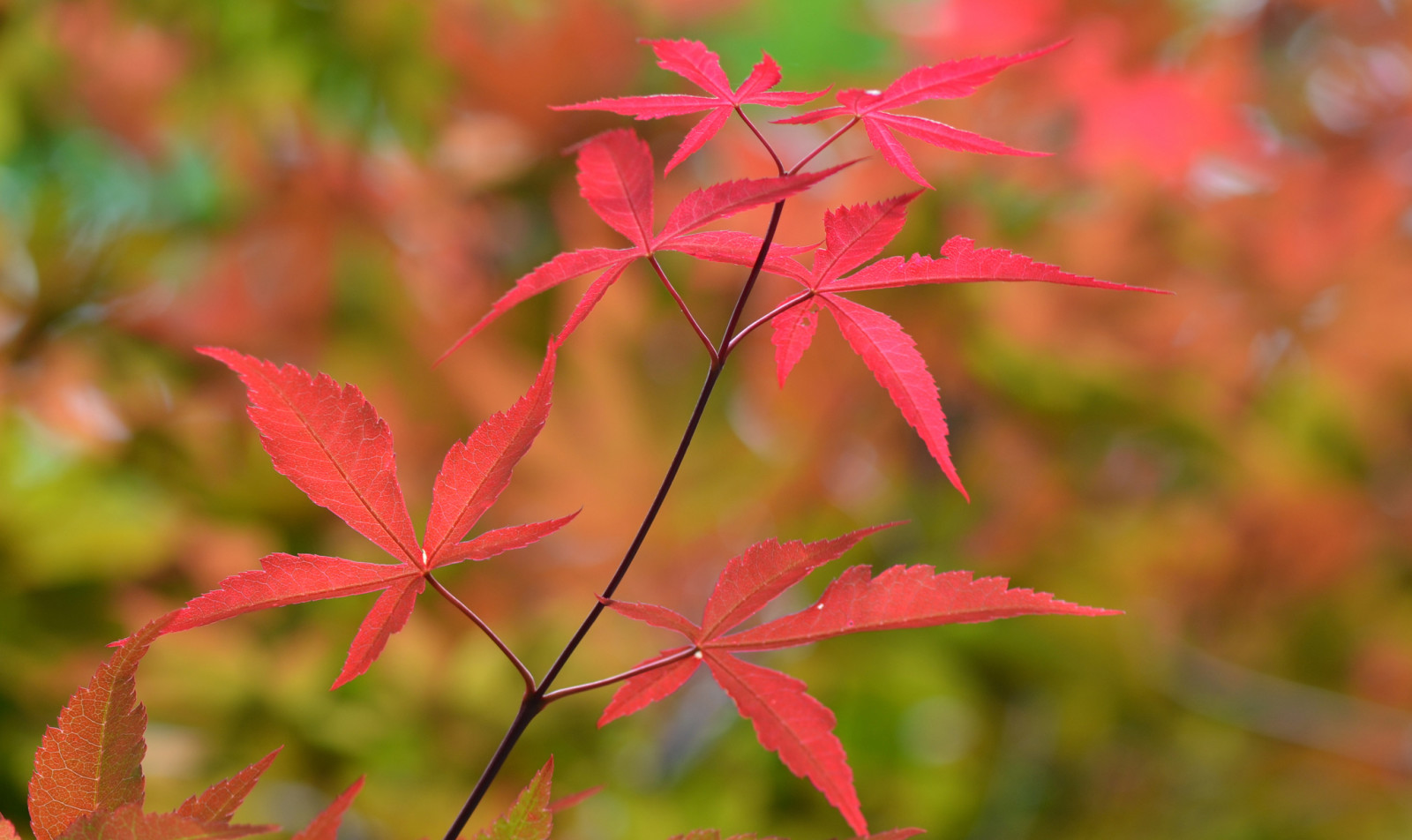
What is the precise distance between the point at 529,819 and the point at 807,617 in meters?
0.08

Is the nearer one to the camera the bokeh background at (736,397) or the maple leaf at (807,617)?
the maple leaf at (807,617)

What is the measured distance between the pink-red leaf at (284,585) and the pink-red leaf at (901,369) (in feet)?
0.41

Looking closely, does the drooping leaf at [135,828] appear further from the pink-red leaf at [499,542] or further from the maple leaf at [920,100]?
the maple leaf at [920,100]

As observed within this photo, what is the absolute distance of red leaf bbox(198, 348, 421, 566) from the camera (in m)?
0.22

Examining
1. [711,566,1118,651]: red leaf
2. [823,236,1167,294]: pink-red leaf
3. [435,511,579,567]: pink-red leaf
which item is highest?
[823,236,1167,294]: pink-red leaf

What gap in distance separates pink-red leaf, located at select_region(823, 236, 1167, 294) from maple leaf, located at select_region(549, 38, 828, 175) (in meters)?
0.05

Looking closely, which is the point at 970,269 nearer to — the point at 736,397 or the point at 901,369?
the point at 901,369

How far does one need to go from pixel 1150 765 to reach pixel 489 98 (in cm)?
123

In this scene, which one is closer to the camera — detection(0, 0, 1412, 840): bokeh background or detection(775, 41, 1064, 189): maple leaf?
detection(775, 41, 1064, 189): maple leaf

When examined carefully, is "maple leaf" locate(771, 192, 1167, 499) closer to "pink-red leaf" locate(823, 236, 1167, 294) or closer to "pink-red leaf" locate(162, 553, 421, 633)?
"pink-red leaf" locate(823, 236, 1167, 294)

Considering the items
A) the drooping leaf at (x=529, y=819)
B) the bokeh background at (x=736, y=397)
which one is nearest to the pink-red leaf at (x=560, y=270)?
the drooping leaf at (x=529, y=819)

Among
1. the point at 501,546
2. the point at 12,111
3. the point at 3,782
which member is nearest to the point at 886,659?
the point at 3,782

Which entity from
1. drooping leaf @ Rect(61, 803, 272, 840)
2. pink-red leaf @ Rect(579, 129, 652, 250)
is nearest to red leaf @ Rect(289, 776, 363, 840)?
drooping leaf @ Rect(61, 803, 272, 840)

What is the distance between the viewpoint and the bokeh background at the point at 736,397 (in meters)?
0.90
